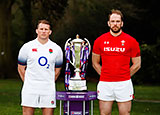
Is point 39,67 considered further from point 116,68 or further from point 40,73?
point 116,68

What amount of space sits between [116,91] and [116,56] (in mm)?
549

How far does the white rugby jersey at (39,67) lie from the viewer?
248 inches

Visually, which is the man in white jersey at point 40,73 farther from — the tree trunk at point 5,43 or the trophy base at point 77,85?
the tree trunk at point 5,43

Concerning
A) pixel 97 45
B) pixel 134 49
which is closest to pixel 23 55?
pixel 97 45

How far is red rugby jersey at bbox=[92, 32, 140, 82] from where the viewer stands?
21.5ft

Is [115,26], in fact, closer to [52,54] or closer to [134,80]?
[52,54]

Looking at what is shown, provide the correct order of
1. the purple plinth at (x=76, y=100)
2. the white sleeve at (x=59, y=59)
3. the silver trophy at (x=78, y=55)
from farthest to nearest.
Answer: the silver trophy at (x=78, y=55)
the purple plinth at (x=76, y=100)
the white sleeve at (x=59, y=59)

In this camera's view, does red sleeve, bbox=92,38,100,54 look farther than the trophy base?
No

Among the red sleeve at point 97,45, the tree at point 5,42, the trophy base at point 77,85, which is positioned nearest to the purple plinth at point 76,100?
the trophy base at point 77,85

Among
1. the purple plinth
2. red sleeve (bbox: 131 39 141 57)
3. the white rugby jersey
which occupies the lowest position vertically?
the purple plinth

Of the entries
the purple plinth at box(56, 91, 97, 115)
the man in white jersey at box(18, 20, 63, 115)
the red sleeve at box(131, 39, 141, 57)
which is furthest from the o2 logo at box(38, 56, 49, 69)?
the red sleeve at box(131, 39, 141, 57)

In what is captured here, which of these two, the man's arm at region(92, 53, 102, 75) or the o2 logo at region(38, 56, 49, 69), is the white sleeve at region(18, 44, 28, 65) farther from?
the man's arm at region(92, 53, 102, 75)

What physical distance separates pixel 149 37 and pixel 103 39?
25.3m

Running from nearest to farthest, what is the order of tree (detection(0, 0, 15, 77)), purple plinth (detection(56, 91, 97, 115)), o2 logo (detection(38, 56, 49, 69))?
o2 logo (detection(38, 56, 49, 69)) < purple plinth (detection(56, 91, 97, 115)) < tree (detection(0, 0, 15, 77))
